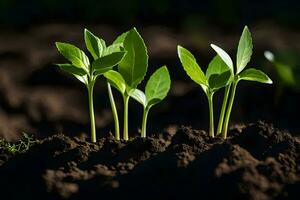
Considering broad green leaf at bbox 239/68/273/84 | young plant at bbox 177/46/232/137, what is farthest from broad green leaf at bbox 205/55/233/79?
broad green leaf at bbox 239/68/273/84

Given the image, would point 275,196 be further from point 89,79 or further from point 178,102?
point 178,102

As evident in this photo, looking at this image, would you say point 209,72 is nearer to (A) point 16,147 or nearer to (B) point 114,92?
(A) point 16,147

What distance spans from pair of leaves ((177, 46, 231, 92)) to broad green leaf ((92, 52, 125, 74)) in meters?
0.22

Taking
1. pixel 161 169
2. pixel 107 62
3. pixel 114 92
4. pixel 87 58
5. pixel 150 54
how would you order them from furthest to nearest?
pixel 150 54 → pixel 114 92 → pixel 87 58 → pixel 107 62 → pixel 161 169

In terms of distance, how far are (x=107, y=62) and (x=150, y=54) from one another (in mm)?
1694

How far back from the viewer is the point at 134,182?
93.9 inches

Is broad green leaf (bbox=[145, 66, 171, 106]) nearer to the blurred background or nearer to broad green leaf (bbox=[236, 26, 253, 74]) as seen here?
broad green leaf (bbox=[236, 26, 253, 74])

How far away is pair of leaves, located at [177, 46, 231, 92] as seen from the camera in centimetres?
275

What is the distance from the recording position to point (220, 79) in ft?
9.15

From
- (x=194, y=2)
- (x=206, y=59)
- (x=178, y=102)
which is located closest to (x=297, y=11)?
(x=194, y=2)

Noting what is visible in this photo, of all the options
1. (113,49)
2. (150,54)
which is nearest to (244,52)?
(113,49)

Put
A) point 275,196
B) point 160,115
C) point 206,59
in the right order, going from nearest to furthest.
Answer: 1. point 275,196
2. point 160,115
3. point 206,59

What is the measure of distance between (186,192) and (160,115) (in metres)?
1.46

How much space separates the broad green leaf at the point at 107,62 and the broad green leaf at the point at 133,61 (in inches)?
4.5
